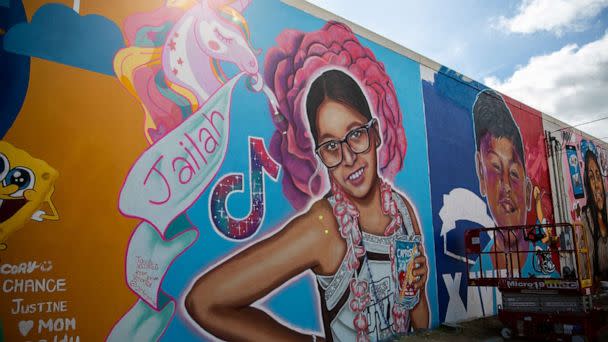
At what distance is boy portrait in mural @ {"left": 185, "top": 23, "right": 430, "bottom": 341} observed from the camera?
6.38 meters

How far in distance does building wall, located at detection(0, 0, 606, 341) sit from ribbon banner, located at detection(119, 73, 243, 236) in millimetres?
20

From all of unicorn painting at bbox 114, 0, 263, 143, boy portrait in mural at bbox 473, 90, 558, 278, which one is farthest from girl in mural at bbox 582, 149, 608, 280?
unicorn painting at bbox 114, 0, 263, 143

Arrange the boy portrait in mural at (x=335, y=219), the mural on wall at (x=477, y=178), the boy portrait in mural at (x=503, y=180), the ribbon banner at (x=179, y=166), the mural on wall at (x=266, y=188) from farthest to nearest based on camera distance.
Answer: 1. the boy portrait in mural at (x=503, y=180)
2. the mural on wall at (x=477, y=178)
3. the boy portrait in mural at (x=335, y=219)
4. the mural on wall at (x=266, y=188)
5. the ribbon banner at (x=179, y=166)

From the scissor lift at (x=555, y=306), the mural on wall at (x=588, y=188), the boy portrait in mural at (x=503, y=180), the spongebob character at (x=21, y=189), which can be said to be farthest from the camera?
the mural on wall at (x=588, y=188)

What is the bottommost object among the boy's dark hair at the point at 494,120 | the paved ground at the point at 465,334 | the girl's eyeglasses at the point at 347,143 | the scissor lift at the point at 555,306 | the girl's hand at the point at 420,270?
the paved ground at the point at 465,334

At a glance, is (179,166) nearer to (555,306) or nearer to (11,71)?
(11,71)

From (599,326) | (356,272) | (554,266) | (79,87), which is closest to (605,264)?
(554,266)

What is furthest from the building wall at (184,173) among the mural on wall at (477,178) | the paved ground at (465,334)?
the mural on wall at (477,178)

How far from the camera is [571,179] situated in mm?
16078

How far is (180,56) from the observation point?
241 inches

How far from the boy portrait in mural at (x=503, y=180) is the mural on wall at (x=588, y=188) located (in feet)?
10.8

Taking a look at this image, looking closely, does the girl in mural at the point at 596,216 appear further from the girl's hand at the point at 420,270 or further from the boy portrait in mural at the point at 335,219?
the boy portrait in mural at the point at 335,219

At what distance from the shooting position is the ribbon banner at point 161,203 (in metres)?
5.31

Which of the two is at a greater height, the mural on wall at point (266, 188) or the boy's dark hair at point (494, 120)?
the boy's dark hair at point (494, 120)
